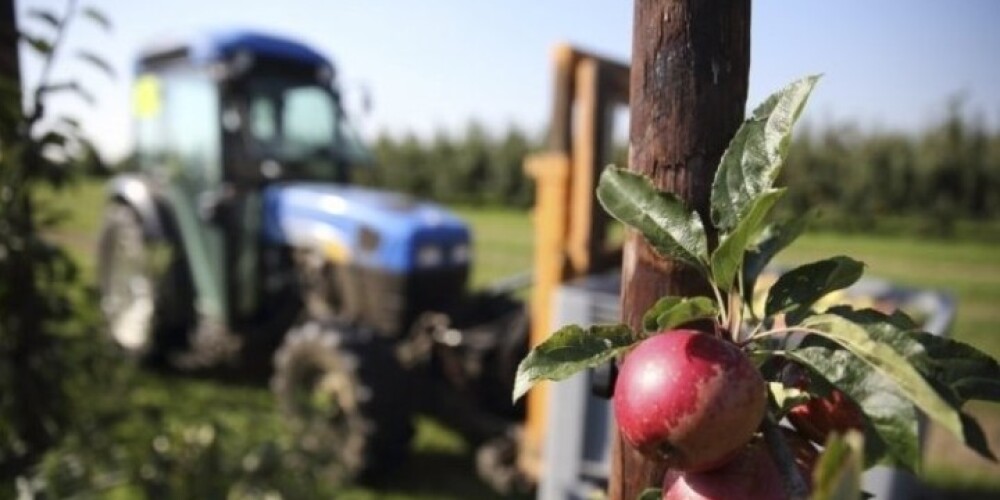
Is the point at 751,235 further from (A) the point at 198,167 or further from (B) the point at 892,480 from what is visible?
(A) the point at 198,167

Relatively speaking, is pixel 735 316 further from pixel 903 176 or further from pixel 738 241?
pixel 903 176

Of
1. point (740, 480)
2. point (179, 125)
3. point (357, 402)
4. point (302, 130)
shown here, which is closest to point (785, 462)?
point (740, 480)

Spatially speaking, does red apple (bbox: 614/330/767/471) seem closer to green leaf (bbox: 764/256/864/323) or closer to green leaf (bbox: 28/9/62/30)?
green leaf (bbox: 764/256/864/323)

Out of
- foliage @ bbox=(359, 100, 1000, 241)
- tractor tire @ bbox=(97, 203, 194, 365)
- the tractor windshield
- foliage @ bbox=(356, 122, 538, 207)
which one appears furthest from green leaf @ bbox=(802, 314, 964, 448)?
foliage @ bbox=(356, 122, 538, 207)

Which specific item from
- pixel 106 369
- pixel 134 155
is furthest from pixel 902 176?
pixel 106 369

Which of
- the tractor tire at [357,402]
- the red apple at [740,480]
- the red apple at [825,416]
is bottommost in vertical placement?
the tractor tire at [357,402]

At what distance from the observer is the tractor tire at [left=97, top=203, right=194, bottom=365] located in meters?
5.05

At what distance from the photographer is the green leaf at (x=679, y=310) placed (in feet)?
1.90

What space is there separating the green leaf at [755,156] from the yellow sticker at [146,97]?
531cm

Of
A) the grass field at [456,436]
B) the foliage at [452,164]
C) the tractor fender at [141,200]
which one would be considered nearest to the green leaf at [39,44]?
the grass field at [456,436]

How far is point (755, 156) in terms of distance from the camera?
59 cm

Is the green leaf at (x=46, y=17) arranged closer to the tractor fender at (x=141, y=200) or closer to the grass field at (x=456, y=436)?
the grass field at (x=456, y=436)

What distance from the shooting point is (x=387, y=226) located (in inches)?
165

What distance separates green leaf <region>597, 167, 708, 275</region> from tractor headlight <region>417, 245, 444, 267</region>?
354 centimetres
